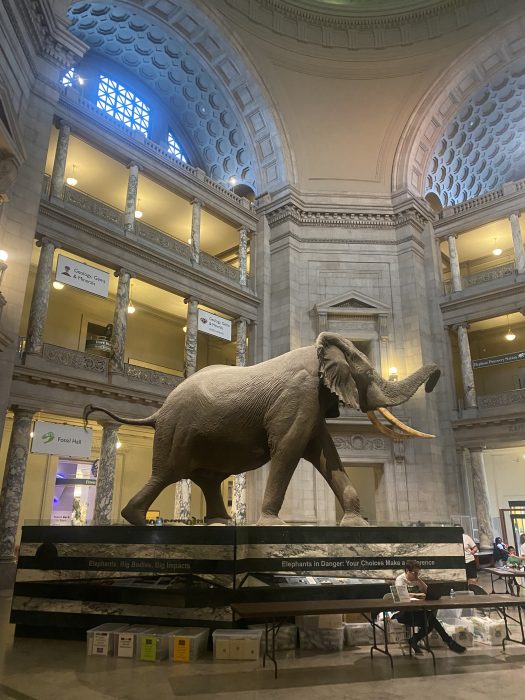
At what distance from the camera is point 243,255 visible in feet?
68.7

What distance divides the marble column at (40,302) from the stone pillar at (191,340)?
196 inches

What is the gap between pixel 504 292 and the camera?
19500 mm

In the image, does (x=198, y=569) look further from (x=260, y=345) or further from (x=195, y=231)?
(x=195, y=231)

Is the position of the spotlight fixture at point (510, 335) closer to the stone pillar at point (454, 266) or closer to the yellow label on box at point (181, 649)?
the stone pillar at point (454, 266)

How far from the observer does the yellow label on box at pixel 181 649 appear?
176 inches

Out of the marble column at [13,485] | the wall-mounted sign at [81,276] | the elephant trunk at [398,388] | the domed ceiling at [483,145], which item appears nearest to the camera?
the elephant trunk at [398,388]

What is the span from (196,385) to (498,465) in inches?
804

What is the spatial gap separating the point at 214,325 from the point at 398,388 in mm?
13360

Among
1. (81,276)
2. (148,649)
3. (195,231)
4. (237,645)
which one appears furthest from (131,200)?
(237,645)

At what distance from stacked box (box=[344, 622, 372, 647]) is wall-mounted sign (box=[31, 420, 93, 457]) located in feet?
32.2

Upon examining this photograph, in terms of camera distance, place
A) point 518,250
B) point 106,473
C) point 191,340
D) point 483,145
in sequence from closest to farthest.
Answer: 1. point 106,473
2. point 191,340
3. point 518,250
4. point 483,145

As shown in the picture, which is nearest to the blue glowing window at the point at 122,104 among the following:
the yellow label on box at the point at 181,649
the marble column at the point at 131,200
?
the marble column at the point at 131,200

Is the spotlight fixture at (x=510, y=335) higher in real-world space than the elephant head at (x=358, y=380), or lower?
higher

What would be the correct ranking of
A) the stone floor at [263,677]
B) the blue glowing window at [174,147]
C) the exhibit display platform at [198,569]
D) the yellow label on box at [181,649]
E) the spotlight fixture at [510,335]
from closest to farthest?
the stone floor at [263,677], the yellow label on box at [181,649], the exhibit display platform at [198,569], the spotlight fixture at [510,335], the blue glowing window at [174,147]
